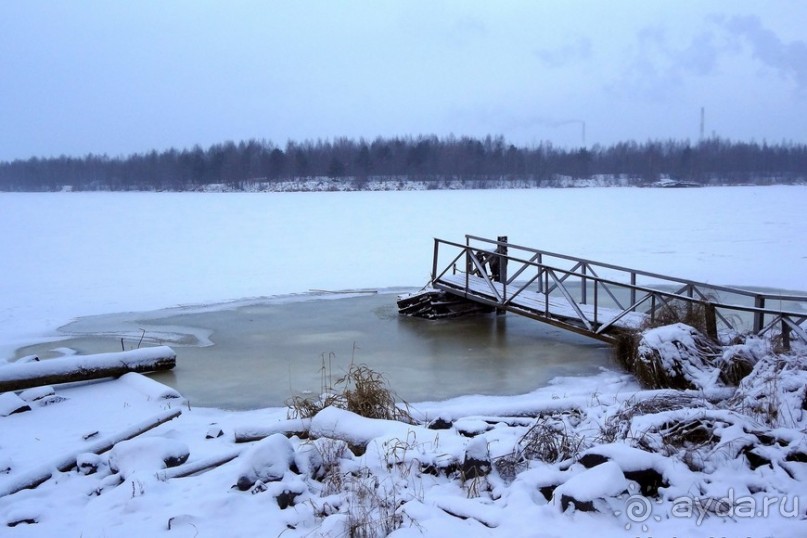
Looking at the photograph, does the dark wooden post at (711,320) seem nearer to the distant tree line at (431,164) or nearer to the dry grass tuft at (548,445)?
the dry grass tuft at (548,445)

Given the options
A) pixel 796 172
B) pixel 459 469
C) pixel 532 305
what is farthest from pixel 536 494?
pixel 796 172

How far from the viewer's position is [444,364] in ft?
30.6

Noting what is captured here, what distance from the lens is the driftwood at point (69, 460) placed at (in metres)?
5.23

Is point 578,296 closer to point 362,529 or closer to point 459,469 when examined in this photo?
point 459,469

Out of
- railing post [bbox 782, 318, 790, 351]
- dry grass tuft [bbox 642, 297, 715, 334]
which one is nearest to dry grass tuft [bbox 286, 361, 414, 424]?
dry grass tuft [bbox 642, 297, 715, 334]

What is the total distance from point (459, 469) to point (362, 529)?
3.25 feet

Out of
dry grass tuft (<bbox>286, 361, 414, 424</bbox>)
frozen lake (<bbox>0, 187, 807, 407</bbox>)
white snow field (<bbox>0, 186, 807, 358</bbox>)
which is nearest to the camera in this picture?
dry grass tuft (<bbox>286, 361, 414, 424</bbox>)

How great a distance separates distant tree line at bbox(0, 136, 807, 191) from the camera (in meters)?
95.2

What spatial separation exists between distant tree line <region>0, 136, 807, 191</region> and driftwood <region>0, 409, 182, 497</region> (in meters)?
77.8

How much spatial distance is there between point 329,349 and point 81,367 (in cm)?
324

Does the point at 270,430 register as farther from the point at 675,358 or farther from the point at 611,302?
the point at 611,302

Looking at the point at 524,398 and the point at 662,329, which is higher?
the point at 662,329

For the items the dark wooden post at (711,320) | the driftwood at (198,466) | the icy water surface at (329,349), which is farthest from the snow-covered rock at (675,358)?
the driftwood at (198,466)

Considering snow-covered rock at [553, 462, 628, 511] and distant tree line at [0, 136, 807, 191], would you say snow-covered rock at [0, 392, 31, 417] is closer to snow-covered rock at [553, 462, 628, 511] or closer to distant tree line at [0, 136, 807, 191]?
snow-covered rock at [553, 462, 628, 511]
